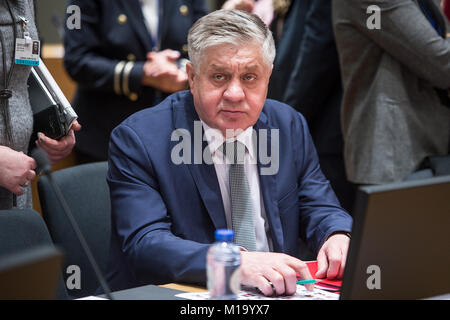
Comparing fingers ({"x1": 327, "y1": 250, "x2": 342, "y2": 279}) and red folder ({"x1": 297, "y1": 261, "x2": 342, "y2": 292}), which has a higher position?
fingers ({"x1": 327, "y1": 250, "x2": 342, "y2": 279})

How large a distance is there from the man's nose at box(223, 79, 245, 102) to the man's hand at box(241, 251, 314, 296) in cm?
55

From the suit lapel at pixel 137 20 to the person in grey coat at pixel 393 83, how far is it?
2.66ft

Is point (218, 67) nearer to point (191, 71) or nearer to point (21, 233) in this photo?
point (191, 71)

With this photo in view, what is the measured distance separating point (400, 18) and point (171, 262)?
1.43 metres

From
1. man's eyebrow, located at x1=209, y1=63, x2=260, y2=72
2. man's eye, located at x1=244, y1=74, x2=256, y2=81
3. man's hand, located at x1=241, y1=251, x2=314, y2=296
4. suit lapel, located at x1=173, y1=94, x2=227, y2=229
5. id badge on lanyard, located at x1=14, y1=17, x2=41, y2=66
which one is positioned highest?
id badge on lanyard, located at x1=14, y1=17, x2=41, y2=66

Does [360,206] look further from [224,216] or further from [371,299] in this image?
[224,216]

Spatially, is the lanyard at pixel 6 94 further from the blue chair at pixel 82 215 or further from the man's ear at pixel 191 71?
the man's ear at pixel 191 71

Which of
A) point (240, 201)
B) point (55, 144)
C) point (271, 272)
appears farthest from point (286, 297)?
point (55, 144)

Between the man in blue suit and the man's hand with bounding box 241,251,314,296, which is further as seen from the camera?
the man in blue suit

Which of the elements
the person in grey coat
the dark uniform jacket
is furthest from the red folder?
the dark uniform jacket

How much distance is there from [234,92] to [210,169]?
24cm

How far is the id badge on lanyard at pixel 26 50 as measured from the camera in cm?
203

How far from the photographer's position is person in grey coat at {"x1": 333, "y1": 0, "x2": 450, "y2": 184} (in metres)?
2.68

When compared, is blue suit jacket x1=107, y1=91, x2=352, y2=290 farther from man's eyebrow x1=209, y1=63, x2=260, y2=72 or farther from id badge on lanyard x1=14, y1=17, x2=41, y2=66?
id badge on lanyard x1=14, y1=17, x2=41, y2=66
